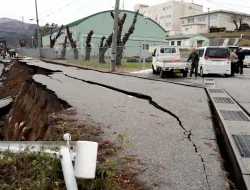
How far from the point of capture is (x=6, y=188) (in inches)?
109

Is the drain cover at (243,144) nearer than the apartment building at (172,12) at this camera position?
Yes

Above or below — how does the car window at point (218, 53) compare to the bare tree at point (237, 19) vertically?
below

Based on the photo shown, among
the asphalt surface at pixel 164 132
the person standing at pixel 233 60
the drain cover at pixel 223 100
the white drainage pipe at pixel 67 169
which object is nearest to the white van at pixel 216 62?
the person standing at pixel 233 60

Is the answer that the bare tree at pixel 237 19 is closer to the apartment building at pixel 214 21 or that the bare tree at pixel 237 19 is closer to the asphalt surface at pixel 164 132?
the apartment building at pixel 214 21

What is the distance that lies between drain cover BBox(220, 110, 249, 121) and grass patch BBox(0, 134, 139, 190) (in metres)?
4.00

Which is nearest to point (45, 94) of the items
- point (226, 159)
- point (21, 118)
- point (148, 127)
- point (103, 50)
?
point (21, 118)

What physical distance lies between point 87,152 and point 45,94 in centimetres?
828

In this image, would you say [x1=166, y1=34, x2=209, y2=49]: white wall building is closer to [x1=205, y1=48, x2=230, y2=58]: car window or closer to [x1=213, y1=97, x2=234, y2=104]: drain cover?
[x1=205, y1=48, x2=230, y2=58]: car window

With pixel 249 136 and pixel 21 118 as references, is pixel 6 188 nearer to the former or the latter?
pixel 249 136

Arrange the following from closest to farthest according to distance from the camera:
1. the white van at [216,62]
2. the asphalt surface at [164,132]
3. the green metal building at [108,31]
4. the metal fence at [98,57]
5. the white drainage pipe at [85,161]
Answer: the white drainage pipe at [85,161], the asphalt surface at [164,132], the white van at [216,62], the metal fence at [98,57], the green metal building at [108,31]

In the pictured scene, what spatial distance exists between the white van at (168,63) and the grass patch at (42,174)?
14.4 m

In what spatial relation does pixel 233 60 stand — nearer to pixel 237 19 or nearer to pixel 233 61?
pixel 233 61

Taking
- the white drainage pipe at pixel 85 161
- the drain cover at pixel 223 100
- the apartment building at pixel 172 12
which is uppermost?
the apartment building at pixel 172 12

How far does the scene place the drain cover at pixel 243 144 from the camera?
14.3ft
